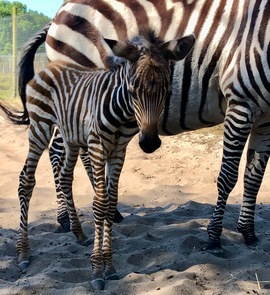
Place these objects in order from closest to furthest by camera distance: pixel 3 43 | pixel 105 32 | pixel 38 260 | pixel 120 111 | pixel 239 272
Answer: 1. pixel 120 111
2. pixel 239 272
3. pixel 38 260
4. pixel 105 32
5. pixel 3 43

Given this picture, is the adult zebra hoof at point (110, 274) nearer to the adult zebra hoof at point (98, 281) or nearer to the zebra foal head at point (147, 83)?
the adult zebra hoof at point (98, 281)

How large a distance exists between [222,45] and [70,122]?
1585 millimetres

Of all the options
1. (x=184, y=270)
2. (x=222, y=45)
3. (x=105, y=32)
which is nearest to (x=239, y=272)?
(x=184, y=270)

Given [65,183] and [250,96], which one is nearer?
[250,96]

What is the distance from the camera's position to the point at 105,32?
5.42 m

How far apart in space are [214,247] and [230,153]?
805mm

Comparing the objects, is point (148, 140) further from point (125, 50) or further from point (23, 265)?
point (23, 265)

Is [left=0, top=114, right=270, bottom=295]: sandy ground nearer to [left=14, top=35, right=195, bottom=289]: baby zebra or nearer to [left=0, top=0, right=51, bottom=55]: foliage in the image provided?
[left=14, top=35, right=195, bottom=289]: baby zebra

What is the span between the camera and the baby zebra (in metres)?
3.40

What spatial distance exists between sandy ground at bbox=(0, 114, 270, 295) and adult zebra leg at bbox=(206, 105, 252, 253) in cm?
16

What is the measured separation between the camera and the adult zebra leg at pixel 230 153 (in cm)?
449

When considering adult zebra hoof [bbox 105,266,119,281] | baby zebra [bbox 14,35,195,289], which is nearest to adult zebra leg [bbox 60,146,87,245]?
baby zebra [bbox 14,35,195,289]

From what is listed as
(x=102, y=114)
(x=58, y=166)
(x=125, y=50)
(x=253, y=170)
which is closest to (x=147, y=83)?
(x=125, y=50)

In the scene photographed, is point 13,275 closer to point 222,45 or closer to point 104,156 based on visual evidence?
point 104,156
